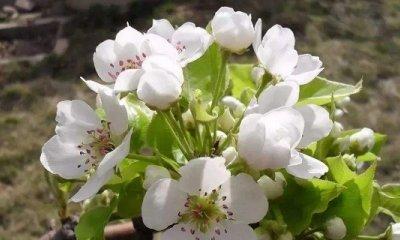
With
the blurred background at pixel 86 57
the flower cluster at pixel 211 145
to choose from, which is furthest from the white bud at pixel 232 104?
the blurred background at pixel 86 57

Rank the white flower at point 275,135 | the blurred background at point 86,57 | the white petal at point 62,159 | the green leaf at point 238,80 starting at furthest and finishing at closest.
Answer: the blurred background at point 86,57, the green leaf at point 238,80, the white petal at point 62,159, the white flower at point 275,135

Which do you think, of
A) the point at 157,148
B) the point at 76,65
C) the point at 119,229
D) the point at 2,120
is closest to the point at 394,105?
the point at 76,65

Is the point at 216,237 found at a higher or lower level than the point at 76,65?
higher

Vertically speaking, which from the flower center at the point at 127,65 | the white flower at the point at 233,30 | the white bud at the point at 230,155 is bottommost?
the white bud at the point at 230,155

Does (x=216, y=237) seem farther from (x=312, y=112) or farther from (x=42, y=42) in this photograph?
(x=42, y=42)

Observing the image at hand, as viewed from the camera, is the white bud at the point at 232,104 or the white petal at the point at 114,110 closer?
the white petal at the point at 114,110

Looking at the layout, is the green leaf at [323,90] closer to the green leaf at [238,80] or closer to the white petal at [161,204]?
the green leaf at [238,80]

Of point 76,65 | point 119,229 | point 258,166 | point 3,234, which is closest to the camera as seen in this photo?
point 258,166
